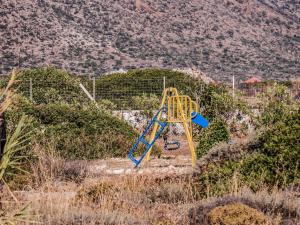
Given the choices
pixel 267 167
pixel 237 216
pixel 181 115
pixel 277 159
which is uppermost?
→ pixel 181 115

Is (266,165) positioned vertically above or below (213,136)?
below

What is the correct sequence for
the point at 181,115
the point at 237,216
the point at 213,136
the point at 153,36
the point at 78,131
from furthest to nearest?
the point at 153,36 < the point at 78,131 < the point at 213,136 < the point at 181,115 < the point at 237,216

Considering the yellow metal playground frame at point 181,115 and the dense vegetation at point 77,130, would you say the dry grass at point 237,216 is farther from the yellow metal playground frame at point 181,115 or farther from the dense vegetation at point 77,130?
the dense vegetation at point 77,130

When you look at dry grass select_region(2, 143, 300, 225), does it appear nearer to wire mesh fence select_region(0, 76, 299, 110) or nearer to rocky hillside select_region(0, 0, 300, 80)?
wire mesh fence select_region(0, 76, 299, 110)

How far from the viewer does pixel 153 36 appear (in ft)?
191

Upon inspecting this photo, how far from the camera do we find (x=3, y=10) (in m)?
51.0

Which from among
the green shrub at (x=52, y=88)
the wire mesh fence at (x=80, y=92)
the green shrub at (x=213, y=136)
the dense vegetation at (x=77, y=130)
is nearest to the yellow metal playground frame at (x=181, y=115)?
the green shrub at (x=213, y=136)

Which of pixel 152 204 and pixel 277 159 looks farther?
pixel 277 159

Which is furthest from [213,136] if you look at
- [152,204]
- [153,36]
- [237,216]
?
[153,36]

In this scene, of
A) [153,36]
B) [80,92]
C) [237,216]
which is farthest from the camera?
[153,36]

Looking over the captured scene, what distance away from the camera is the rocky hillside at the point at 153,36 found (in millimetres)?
50469

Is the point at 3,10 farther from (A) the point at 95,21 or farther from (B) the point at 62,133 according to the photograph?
(B) the point at 62,133

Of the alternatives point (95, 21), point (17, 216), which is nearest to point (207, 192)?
point (17, 216)

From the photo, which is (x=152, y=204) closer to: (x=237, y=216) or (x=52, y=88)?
(x=237, y=216)
